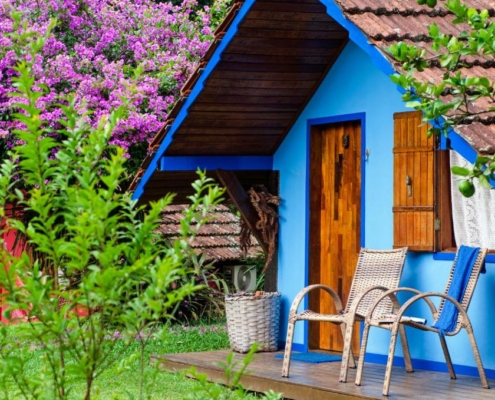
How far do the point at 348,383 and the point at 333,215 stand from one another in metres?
2.49

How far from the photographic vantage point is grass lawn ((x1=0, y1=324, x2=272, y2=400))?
8789 millimetres

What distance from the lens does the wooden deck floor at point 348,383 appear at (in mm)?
7348

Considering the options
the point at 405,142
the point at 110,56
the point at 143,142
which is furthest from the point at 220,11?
the point at 405,142

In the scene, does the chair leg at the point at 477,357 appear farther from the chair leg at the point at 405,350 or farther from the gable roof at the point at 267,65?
the gable roof at the point at 267,65

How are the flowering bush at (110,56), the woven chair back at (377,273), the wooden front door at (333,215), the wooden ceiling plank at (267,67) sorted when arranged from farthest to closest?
the flowering bush at (110,56) < the wooden front door at (333,215) < the wooden ceiling plank at (267,67) < the woven chair back at (377,273)

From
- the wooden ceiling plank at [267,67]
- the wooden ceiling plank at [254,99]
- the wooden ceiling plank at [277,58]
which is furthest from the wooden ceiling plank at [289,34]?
the wooden ceiling plank at [254,99]

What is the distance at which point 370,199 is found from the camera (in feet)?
30.5

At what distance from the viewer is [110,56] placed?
1538 cm

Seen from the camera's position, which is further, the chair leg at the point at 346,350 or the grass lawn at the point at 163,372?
the grass lawn at the point at 163,372

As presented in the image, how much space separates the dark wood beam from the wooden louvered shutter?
207cm

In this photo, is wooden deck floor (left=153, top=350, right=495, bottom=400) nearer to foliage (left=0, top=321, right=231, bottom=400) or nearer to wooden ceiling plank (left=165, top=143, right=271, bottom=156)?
foliage (left=0, top=321, right=231, bottom=400)

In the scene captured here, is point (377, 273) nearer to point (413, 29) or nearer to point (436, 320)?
point (436, 320)

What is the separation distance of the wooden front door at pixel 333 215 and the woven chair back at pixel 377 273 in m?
0.77

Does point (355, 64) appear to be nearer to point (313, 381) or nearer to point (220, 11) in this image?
point (313, 381)
